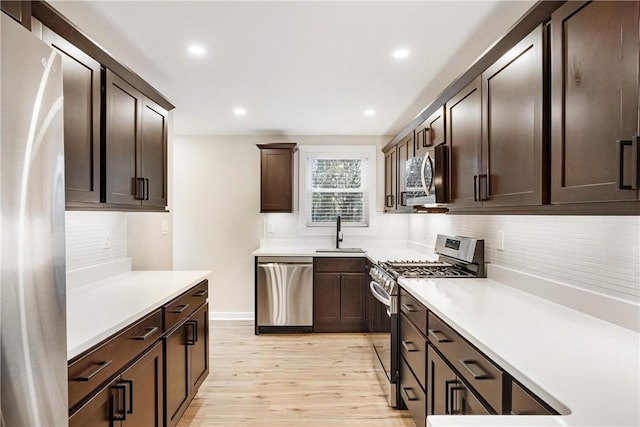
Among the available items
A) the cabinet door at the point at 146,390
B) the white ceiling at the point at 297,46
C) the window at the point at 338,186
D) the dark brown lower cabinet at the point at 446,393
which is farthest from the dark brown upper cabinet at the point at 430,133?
the cabinet door at the point at 146,390

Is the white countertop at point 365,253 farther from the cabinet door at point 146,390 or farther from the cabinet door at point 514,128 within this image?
the cabinet door at point 146,390

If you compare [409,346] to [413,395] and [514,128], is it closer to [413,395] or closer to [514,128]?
[413,395]

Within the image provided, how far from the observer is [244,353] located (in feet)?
11.9

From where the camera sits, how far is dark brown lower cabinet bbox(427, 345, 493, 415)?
1.42m

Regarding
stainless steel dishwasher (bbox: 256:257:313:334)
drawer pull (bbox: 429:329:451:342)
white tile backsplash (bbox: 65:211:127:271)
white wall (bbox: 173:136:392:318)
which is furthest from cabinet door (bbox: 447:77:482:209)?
white wall (bbox: 173:136:392:318)

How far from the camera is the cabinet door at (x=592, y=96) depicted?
3.27ft

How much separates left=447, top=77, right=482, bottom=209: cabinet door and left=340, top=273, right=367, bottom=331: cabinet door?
6.56 ft

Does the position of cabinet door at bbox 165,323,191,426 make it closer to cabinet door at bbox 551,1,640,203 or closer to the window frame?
cabinet door at bbox 551,1,640,203

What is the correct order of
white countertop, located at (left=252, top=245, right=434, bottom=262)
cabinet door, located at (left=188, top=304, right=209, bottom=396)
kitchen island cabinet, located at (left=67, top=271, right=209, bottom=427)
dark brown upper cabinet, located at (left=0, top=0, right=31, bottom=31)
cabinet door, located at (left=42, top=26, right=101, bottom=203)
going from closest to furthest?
dark brown upper cabinet, located at (left=0, top=0, right=31, bottom=31)
kitchen island cabinet, located at (left=67, top=271, right=209, bottom=427)
cabinet door, located at (left=42, top=26, right=101, bottom=203)
cabinet door, located at (left=188, top=304, right=209, bottom=396)
white countertop, located at (left=252, top=245, right=434, bottom=262)

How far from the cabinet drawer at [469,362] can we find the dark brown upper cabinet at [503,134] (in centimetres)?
66

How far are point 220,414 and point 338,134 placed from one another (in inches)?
136

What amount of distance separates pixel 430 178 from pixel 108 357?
2.23 meters

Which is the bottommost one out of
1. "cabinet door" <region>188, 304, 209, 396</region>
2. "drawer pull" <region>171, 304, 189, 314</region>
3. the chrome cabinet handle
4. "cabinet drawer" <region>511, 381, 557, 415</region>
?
"cabinet door" <region>188, 304, 209, 396</region>

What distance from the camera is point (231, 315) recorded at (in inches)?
184
